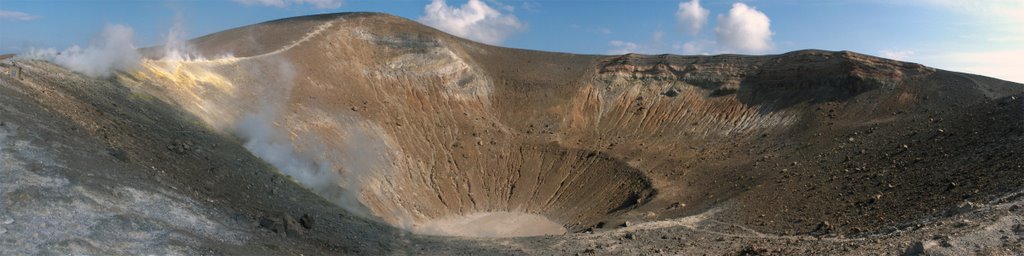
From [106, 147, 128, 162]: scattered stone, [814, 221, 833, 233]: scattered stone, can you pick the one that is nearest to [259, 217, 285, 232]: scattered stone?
[106, 147, 128, 162]: scattered stone

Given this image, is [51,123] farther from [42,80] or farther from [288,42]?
[288,42]

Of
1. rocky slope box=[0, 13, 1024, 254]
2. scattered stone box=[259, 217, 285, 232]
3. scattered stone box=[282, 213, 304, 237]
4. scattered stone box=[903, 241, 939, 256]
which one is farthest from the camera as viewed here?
rocky slope box=[0, 13, 1024, 254]

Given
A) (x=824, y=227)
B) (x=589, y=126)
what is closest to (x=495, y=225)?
(x=589, y=126)

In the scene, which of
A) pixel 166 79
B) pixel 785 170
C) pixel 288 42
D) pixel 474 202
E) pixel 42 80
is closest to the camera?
pixel 42 80

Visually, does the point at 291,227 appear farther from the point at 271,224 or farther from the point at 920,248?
the point at 920,248

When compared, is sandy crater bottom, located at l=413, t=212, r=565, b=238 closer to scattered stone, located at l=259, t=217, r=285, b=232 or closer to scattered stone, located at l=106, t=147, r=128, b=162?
scattered stone, located at l=259, t=217, r=285, b=232

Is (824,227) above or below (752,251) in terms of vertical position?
above

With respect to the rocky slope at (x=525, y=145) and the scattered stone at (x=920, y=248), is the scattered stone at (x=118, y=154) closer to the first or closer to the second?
the rocky slope at (x=525, y=145)

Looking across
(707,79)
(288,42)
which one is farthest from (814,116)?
(288,42)

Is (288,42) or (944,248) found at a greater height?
(288,42)
